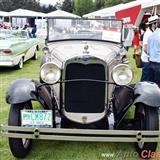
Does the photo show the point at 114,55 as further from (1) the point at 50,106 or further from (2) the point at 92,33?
(1) the point at 50,106

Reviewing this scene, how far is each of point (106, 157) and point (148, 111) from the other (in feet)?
2.70

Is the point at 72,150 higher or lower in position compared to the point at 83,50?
lower

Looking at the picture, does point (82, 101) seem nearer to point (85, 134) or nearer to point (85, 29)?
point (85, 134)

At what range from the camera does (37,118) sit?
352cm

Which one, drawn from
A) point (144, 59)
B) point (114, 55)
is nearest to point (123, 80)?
point (114, 55)

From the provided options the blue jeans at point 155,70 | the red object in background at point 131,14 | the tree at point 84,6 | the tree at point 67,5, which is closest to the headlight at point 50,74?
the blue jeans at point 155,70

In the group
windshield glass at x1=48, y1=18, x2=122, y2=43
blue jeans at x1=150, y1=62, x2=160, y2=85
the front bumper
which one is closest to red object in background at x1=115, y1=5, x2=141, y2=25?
blue jeans at x1=150, y1=62, x2=160, y2=85

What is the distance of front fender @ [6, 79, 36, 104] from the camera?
3.81 metres

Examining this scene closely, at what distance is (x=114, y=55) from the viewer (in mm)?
4586

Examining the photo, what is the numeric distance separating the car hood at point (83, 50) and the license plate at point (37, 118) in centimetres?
86

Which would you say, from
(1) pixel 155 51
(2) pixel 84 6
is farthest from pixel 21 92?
(2) pixel 84 6

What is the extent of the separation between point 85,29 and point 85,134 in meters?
2.27

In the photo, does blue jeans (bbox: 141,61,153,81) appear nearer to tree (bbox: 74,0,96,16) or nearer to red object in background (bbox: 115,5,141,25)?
red object in background (bbox: 115,5,141,25)

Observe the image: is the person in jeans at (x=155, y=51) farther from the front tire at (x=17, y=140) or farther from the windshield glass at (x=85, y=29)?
the front tire at (x=17, y=140)
